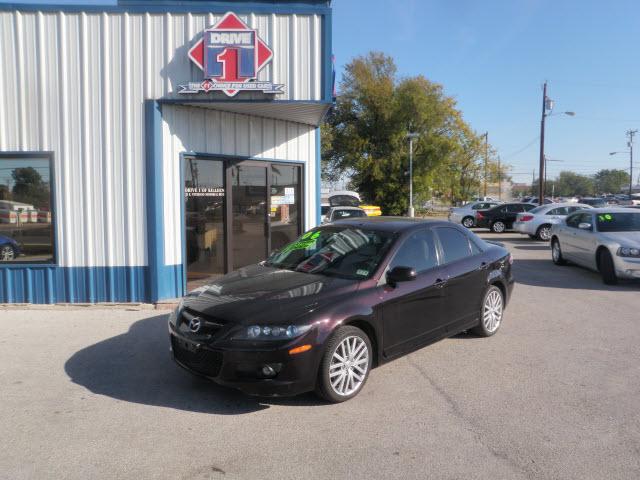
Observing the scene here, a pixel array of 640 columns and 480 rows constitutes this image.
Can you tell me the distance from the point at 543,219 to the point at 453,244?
1524cm

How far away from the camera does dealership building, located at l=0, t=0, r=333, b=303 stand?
7.89m

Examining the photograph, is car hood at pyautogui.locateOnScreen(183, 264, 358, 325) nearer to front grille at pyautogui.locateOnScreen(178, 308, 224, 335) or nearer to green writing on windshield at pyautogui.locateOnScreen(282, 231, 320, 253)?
front grille at pyautogui.locateOnScreen(178, 308, 224, 335)

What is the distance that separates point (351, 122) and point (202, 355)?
111ft

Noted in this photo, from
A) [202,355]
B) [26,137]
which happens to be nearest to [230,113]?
[26,137]

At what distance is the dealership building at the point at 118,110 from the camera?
7.89 m

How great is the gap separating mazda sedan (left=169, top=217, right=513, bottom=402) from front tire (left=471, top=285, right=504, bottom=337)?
1.0 inches

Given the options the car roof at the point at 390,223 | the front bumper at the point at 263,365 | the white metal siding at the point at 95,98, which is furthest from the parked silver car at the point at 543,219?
the front bumper at the point at 263,365

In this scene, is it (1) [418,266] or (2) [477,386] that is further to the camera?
(1) [418,266]

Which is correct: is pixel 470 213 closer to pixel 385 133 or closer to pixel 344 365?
pixel 385 133

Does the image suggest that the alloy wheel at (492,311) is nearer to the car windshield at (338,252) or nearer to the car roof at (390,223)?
the car roof at (390,223)

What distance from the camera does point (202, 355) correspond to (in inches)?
170

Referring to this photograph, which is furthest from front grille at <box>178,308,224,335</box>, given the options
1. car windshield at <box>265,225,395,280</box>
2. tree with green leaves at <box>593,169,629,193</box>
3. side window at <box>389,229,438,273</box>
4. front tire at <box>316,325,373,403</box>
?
tree with green leaves at <box>593,169,629,193</box>

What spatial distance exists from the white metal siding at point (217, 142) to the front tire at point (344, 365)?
4663 millimetres

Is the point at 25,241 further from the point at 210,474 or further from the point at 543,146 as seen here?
the point at 543,146
